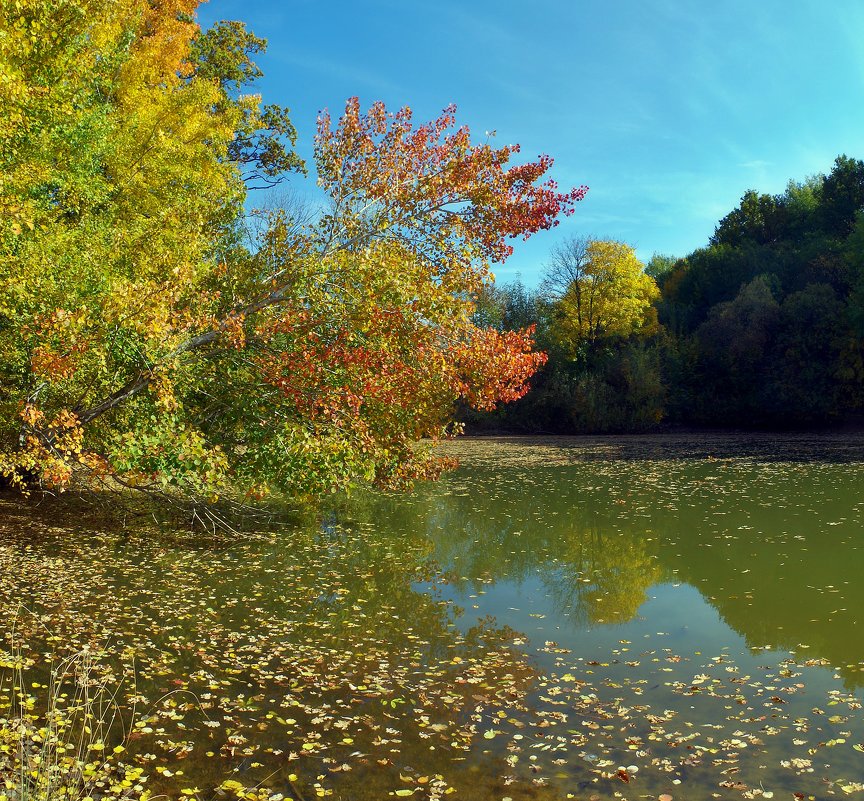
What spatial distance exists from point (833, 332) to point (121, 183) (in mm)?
39772

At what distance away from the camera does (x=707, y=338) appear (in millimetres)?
47188

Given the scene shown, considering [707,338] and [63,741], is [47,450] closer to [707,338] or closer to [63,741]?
[63,741]

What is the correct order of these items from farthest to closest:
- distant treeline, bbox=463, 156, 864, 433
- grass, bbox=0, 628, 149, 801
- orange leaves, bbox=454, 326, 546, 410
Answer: distant treeline, bbox=463, 156, 864, 433
orange leaves, bbox=454, 326, 546, 410
grass, bbox=0, 628, 149, 801

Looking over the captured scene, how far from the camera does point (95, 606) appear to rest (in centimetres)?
957

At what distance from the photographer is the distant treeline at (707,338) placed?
4325cm

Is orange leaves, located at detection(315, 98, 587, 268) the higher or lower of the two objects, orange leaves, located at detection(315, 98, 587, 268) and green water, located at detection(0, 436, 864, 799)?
the higher

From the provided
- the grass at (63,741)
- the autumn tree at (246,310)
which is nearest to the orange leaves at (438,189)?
the autumn tree at (246,310)

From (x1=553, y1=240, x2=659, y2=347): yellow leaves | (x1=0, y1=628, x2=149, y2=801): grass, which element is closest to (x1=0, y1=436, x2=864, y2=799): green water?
(x1=0, y1=628, x2=149, y2=801): grass

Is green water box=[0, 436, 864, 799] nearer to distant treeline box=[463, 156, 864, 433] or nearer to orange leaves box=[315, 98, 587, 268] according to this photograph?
orange leaves box=[315, 98, 587, 268]

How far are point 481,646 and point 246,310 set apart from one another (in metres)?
6.93

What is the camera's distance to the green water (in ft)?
18.4

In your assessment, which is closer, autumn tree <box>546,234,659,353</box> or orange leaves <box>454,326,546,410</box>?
orange leaves <box>454,326,546,410</box>

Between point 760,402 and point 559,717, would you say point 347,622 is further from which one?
point 760,402

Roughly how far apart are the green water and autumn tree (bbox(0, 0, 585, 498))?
174cm
